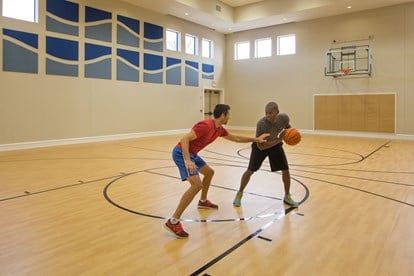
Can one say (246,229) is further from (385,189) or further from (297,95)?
(297,95)

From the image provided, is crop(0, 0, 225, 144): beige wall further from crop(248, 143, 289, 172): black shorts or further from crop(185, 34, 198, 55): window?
crop(248, 143, 289, 172): black shorts

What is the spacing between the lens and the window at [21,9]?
Result: 9.33 meters

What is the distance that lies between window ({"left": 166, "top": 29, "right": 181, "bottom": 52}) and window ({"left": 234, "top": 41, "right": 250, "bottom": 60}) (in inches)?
147

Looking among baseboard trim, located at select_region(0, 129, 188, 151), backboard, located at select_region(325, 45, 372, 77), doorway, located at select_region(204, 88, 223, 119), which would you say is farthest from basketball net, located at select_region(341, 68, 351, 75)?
baseboard trim, located at select_region(0, 129, 188, 151)

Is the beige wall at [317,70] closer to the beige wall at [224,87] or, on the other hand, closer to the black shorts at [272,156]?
the beige wall at [224,87]

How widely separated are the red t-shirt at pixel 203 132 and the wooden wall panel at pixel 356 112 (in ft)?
38.8

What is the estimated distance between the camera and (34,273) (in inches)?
99.1

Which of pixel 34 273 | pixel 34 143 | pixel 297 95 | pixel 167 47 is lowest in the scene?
pixel 34 273

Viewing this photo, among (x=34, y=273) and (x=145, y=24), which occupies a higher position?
(x=145, y=24)

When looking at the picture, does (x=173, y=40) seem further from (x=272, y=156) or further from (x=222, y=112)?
(x=222, y=112)

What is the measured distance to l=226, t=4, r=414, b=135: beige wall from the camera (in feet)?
41.6

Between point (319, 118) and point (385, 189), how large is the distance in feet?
32.8

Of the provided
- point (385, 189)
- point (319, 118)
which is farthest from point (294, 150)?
point (319, 118)

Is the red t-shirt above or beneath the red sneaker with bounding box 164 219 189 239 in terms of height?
above
